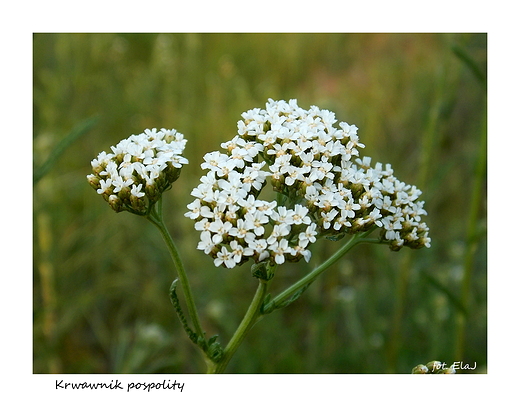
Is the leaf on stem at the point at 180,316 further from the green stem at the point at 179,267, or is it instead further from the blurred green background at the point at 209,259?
the blurred green background at the point at 209,259

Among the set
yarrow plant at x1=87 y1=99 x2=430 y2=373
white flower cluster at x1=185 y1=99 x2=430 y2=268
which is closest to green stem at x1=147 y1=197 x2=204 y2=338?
yarrow plant at x1=87 y1=99 x2=430 y2=373

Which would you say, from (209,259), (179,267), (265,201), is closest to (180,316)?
(179,267)

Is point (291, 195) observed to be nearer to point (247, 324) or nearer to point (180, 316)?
point (247, 324)

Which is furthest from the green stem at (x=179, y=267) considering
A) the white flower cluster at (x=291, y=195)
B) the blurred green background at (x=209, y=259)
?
the blurred green background at (x=209, y=259)

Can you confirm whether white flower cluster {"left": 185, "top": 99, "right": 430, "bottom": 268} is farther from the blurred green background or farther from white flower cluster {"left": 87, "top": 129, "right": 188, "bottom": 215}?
the blurred green background
